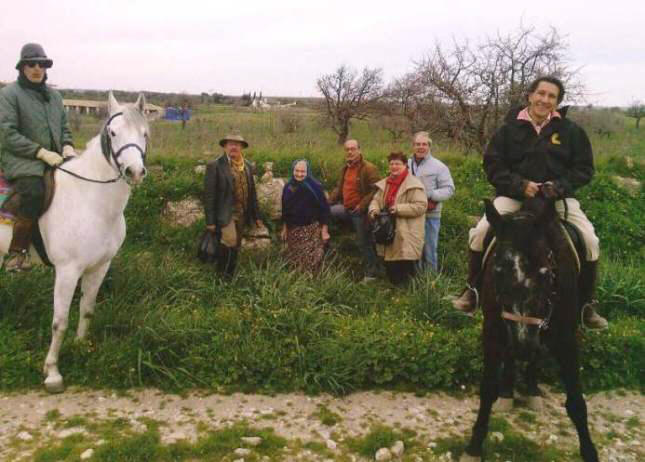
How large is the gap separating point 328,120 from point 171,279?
34.6ft

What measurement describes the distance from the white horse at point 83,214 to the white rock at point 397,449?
121 inches

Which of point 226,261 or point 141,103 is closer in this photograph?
point 141,103

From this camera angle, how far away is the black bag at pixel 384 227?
6.33 meters

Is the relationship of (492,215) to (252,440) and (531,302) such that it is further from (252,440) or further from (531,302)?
(252,440)

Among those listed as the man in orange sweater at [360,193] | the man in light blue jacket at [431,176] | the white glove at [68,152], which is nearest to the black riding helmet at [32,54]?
the white glove at [68,152]

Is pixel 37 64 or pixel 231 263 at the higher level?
pixel 37 64

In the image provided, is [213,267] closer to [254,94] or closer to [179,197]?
[179,197]

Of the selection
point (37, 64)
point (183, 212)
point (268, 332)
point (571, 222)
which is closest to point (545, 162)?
point (571, 222)

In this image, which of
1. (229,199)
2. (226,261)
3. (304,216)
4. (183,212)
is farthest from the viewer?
(183,212)

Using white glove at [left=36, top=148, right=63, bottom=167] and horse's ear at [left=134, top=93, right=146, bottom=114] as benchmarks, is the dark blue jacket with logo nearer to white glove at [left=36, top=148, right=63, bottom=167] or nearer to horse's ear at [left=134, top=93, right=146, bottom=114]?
horse's ear at [left=134, top=93, right=146, bottom=114]

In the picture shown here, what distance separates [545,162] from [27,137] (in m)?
4.78

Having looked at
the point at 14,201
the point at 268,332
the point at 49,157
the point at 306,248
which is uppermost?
the point at 49,157

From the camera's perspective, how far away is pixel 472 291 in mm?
4215

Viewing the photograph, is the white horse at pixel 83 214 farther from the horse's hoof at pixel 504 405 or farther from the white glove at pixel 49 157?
the horse's hoof at pixel 504 405
